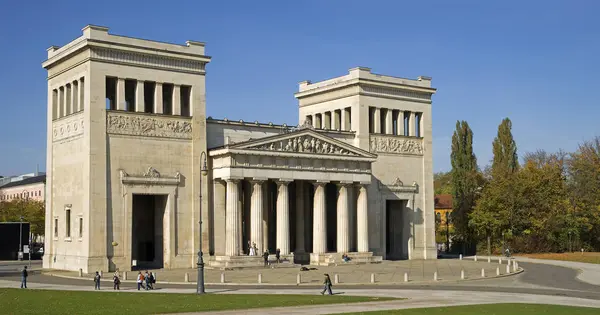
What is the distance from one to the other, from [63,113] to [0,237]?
30.2 m

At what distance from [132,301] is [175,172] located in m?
32.5

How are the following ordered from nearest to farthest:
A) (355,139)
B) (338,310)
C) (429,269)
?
(338,310), (429,269), (355,139)

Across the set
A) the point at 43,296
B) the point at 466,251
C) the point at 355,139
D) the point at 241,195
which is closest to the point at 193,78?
the point at 241,195

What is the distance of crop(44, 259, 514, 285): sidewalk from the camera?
6190cm

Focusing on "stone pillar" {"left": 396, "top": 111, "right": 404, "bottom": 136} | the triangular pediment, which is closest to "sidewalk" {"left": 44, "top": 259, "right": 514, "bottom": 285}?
the triangular pediment

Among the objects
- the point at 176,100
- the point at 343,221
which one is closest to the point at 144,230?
the point at 176,100

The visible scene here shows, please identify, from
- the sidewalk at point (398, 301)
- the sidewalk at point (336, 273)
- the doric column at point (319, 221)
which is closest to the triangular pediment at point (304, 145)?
the doric column at point (319, 221)

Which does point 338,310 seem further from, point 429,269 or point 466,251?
point 466,251

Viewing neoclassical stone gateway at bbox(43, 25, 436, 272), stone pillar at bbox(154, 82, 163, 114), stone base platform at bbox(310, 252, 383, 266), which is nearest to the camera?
neoclassical stone gateway at bbox(43, 25, 436, 272)

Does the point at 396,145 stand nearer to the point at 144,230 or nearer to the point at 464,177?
the point at 464,177

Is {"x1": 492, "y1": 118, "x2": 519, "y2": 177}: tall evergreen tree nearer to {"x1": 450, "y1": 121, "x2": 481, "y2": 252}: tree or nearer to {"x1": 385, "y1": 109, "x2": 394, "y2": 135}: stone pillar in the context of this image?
{"x1": 450, "y1": 121, "x2": 481, "y2": 252}: tree

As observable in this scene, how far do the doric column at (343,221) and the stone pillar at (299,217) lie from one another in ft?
14.1

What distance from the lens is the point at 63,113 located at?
77.1 meters

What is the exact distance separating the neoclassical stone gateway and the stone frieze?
12 cm
